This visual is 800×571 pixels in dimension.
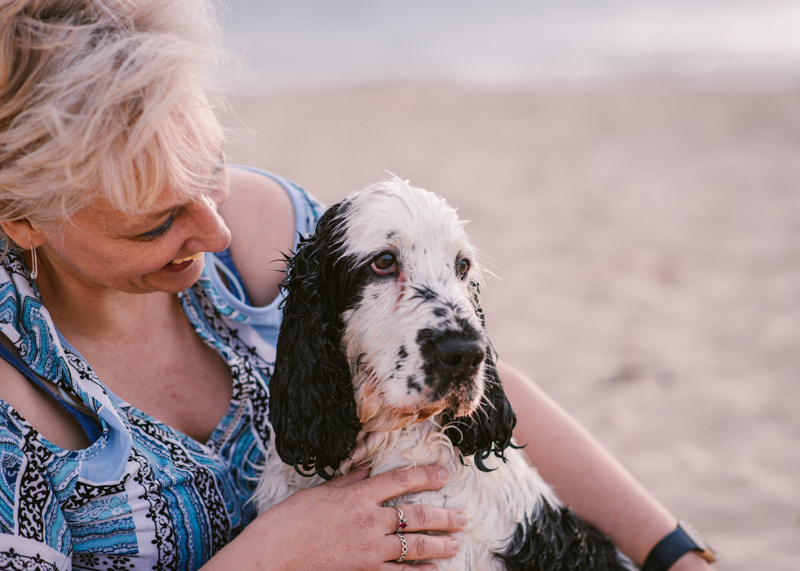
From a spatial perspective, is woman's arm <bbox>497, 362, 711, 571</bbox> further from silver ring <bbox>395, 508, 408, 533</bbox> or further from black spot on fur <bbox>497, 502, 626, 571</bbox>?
silver ring <bbox>395, 508, 408, 533</bbox>

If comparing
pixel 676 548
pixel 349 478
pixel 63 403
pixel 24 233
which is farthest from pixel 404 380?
→ pixel 676 548

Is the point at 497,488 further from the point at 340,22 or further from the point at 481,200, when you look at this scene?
the point at 340,22

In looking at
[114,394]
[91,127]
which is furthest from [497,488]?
[91,127]

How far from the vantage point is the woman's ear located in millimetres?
1719

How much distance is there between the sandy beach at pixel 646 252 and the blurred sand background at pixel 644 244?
18 mm

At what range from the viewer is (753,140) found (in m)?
8.87

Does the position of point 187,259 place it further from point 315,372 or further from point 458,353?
point 458,353

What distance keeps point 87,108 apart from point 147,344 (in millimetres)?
891

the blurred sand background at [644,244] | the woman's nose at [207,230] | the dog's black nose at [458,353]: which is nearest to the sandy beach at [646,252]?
the blurred sand background at [644,244]

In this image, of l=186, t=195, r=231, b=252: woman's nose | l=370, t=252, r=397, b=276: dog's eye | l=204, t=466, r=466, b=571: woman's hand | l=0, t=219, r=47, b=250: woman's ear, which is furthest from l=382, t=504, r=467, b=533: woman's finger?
l=0, t=219, r=47, b=250: woman's ear

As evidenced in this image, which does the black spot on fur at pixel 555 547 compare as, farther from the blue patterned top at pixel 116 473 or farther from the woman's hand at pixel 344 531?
the blue patterned top at pixel 116 473

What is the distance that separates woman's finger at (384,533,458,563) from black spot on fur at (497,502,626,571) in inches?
8.7

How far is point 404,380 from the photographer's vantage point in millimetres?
1699

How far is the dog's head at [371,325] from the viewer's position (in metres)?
1.76
